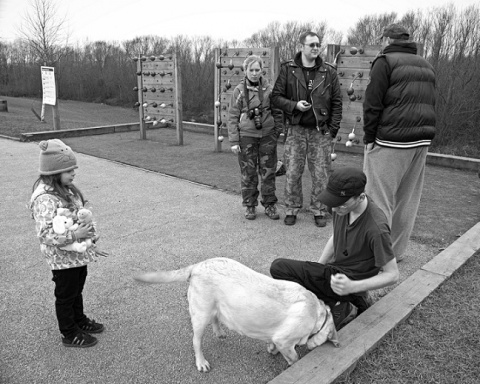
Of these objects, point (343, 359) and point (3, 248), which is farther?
point (3, 248)

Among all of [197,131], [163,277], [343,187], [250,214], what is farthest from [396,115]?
[197,131]

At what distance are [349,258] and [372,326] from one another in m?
0.51

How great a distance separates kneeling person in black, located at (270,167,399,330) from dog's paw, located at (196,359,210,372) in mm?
832

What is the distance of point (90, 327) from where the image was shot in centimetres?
306

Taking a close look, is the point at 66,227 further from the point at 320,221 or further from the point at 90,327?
the point at 320,221

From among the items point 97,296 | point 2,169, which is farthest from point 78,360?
point 2,169

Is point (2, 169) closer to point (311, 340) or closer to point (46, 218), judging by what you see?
point (46, 218)

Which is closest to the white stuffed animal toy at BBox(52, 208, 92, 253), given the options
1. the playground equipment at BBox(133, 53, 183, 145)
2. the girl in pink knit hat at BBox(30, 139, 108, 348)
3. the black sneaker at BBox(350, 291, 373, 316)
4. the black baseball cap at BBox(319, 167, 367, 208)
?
the girl in pink knit hat at BBox(30, 139, 108, 348)

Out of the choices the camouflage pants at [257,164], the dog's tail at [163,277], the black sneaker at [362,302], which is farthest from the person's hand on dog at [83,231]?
the camouflage pants at [257,164]

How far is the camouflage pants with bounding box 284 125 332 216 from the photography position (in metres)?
5.22

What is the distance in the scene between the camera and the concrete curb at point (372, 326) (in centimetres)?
252

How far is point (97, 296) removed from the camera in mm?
3562

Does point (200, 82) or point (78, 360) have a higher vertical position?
point (200, 82)

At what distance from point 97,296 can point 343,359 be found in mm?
2047
